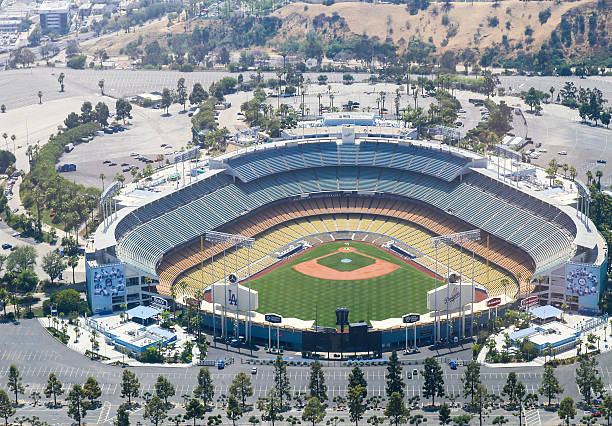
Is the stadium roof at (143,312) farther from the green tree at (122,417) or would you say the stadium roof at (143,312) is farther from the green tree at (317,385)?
the green tree at (317,385)

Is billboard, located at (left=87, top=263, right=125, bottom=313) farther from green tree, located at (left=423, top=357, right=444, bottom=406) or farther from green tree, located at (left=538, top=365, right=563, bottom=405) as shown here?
green tree, located at (left=538, top=365, right=563, bottom=405)

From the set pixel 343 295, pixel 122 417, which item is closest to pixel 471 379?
pixel 343 295

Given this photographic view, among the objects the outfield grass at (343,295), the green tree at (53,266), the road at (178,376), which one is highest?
the green tree at (53,266)

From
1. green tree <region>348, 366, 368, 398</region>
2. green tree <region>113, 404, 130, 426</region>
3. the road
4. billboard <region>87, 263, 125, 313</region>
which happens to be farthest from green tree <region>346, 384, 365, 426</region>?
billboard <region>87, 263, 125, 313</region>

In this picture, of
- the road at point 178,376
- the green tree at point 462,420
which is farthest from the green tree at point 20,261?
the green tree at point 462,420

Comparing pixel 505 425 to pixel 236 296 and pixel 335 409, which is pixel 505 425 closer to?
pixel 335 409

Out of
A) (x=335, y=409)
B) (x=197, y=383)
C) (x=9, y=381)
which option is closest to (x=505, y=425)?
(x=335, y=409)
